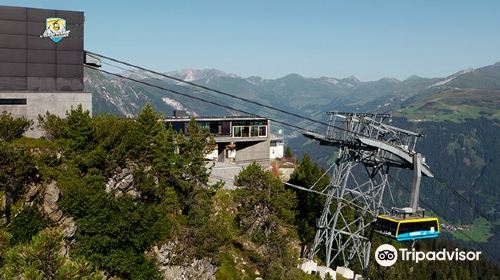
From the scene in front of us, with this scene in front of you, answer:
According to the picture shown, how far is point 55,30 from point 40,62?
394 cm

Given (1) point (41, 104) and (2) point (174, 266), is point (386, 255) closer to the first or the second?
(2) point (174, 266)

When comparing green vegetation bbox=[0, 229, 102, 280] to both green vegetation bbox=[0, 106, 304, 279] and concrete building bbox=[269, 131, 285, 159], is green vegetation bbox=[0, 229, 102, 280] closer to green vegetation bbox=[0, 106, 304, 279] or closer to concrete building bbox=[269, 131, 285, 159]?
green vegetation bbox=[0, 106, 304, 279]

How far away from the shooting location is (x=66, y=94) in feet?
185

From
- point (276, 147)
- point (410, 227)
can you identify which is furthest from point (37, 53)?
point (276, 147)

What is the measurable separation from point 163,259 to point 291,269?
41.4ft

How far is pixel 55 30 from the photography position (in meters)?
55.7

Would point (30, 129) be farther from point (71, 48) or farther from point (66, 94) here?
point (71, 48)

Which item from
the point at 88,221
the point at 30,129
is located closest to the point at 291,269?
the point at 88,221

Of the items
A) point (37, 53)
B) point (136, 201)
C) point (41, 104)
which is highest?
point (37, 53)

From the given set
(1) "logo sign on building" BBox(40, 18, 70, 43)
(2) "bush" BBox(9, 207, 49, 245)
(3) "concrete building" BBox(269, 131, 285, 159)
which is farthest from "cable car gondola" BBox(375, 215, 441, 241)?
(3) "concrete building" BBox(269, 131, 285, 159)

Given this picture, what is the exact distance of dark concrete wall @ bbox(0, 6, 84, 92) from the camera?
178 feet

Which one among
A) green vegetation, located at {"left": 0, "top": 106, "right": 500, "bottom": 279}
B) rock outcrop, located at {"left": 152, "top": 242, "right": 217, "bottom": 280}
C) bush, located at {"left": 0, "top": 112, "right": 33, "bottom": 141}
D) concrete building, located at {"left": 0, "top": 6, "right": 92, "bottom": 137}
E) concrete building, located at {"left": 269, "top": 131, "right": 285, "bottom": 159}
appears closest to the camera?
green vegetation, located at {"left": 0, "top": 106, "right": 500, "bottom": 279}

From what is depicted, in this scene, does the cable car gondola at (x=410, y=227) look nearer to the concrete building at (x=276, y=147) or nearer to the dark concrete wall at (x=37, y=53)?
the dark concrete wall at (x=37, y=53)

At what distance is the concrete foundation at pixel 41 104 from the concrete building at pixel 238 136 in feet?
78.3
